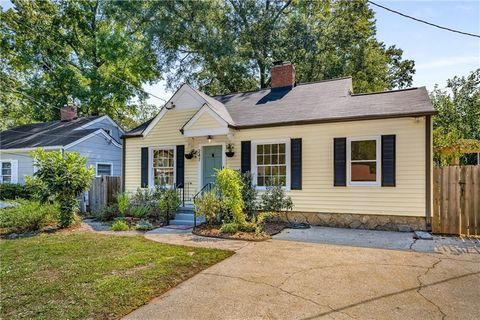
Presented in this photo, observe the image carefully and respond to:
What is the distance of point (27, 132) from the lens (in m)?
19.0

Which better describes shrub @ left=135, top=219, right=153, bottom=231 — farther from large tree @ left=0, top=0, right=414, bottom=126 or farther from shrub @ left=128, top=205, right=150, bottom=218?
large tree @ left=0, top=0, right=414, bottom=126

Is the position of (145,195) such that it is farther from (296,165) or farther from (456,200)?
(456,200)

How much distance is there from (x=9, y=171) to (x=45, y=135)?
2763 mm

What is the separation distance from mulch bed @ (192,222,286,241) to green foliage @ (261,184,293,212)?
1.72 ft

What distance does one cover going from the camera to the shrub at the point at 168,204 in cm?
991

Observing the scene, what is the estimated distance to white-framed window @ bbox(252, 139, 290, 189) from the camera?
9664 mm

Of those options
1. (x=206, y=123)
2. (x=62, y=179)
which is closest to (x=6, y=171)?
(x=62, y=179)

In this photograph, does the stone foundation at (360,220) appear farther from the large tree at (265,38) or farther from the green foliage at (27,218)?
the large tree at (265,38)

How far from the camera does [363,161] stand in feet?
28.6

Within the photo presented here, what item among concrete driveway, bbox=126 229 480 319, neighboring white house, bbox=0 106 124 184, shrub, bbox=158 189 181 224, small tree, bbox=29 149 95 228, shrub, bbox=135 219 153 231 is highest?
neighboring white house, bbox=0 106 124 184

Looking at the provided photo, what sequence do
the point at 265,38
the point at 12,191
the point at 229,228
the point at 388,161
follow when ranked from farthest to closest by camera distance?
the point at 265,38
the point at 12,191
the point at 388,161
the point at 229,228

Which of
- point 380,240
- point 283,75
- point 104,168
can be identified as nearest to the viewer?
point 380,240

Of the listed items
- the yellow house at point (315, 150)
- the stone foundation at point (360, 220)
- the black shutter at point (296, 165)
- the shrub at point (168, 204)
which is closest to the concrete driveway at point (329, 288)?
the stone foundation at point (360, 220)

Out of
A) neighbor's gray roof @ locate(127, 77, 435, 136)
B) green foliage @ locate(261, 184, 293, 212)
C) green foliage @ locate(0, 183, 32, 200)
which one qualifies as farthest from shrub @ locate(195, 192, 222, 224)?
green foliage @ locate(0, 183, 32, 200)
